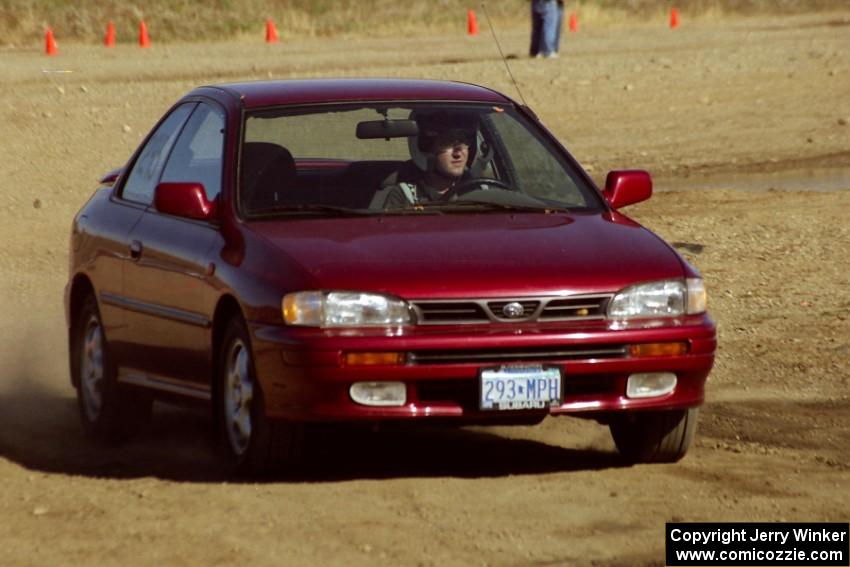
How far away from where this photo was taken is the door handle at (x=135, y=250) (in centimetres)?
884

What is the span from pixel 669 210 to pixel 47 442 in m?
9.18

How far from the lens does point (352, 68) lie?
33.1m

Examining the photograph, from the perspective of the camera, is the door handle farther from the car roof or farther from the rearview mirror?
the rearview mirror

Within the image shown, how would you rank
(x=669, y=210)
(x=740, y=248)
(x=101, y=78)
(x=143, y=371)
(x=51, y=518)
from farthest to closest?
(x=101, y=78) < (x=669, y=210) < (x=740, y=248) < (x=143, y=371) < (x=51, y=518)

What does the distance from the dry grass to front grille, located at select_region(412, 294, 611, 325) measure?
37972 millimetres

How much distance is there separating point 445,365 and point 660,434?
1129mm

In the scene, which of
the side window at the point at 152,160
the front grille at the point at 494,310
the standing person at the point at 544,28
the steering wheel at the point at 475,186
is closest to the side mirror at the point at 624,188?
the steering wheel at the point at 475,186

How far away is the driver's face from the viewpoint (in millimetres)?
8625

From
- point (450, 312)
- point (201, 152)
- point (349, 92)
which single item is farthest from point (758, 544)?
point (201, 152)

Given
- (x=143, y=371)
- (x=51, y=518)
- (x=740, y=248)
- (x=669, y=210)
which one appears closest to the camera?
(x=51, y=518)

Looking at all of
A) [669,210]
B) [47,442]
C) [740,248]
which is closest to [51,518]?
[47,442]

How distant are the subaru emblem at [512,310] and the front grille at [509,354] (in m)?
0.12

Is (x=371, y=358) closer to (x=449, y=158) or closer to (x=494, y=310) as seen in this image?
(x=494, y=310)

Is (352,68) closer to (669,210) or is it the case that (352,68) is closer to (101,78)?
(101,78)
